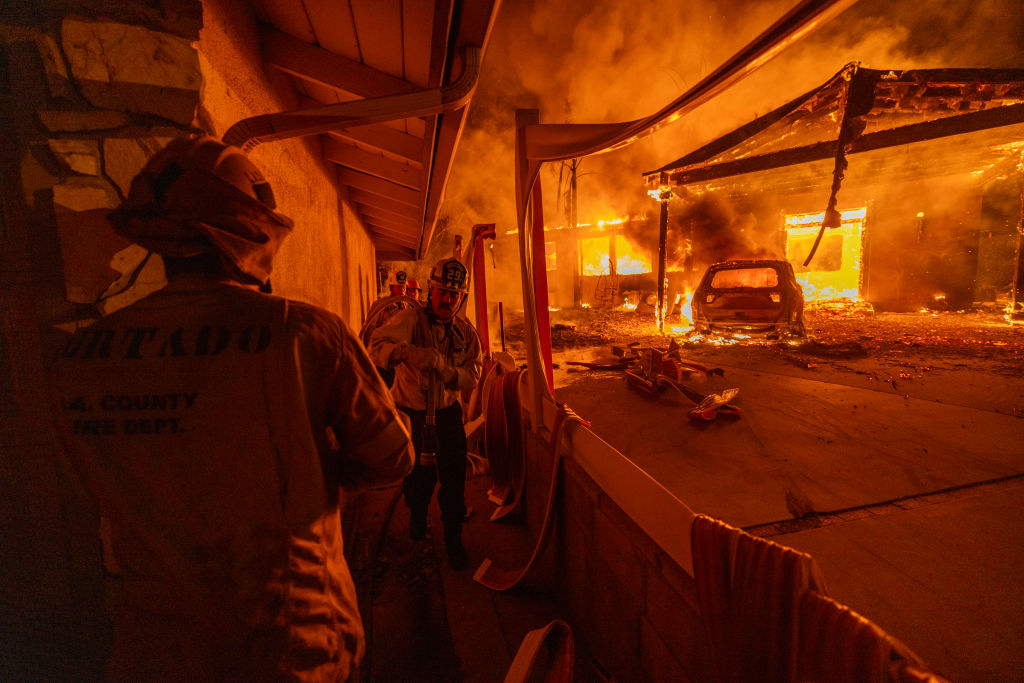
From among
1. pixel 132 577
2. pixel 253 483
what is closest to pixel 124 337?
pixel 253 483

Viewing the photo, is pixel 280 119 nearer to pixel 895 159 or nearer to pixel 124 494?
pixel 124 494

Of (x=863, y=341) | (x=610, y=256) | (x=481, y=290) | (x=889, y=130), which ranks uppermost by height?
(x=889, y=130)

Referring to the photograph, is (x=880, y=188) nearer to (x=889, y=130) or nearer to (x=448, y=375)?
(x=889, y=130)

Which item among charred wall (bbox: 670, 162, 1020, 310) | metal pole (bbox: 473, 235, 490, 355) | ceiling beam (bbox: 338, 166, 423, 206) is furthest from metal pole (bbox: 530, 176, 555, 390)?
charred wall (bbox: 670, 162, 1020, 310)

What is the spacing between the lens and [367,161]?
4262 mm

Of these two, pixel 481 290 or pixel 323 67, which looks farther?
pixel 481 290

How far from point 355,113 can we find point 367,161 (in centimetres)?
255

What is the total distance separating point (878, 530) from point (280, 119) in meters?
3.69

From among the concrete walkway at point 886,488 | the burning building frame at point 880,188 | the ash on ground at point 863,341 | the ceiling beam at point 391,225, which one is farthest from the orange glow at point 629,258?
the concrete walkway at point 886,488

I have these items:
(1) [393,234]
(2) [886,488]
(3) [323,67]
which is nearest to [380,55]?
(3) [323,67]

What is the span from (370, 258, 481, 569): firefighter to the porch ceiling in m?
1.16

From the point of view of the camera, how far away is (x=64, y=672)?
5.49ft

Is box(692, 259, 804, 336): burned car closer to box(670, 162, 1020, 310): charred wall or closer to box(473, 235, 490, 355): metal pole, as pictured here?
box(473, 235, 490, 355): metal pole

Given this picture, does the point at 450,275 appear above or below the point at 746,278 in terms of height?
below
